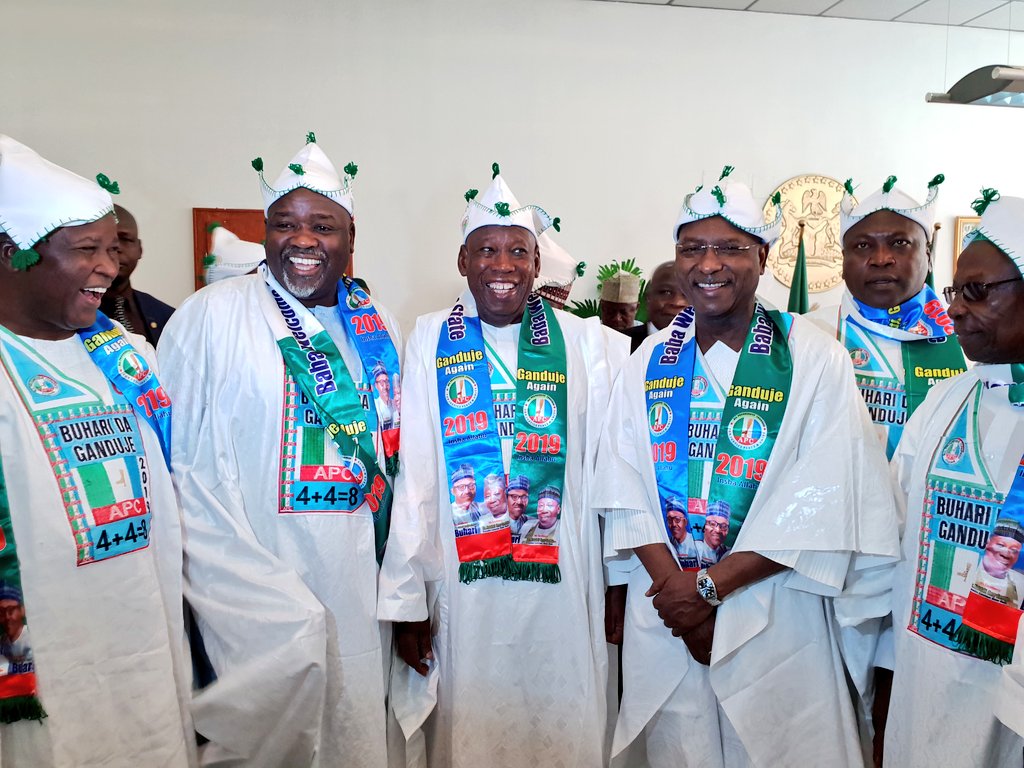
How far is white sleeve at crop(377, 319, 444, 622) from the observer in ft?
8.09

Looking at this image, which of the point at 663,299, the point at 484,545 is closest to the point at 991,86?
the point at 663,299

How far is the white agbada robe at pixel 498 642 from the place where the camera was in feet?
8.38

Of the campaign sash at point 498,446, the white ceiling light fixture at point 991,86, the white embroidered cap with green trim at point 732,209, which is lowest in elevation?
the campaign sash at point 498,446

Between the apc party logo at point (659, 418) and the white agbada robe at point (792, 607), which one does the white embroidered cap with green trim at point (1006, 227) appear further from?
the apc party logo at point (659, 418)

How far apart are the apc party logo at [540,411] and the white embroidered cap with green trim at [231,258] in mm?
2374

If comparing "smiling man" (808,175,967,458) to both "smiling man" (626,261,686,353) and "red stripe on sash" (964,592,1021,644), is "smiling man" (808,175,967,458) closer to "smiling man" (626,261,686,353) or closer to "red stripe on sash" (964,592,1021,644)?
"red stripe on sash" (964,592,1021,644)

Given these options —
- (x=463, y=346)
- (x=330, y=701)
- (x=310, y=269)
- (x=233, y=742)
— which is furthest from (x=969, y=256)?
(x=233, y=742)

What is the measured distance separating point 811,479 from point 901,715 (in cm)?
67

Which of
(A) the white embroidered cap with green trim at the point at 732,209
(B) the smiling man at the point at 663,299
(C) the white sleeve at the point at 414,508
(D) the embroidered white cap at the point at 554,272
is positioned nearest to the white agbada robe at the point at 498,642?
(C) the white sleeve at the point at 414,508

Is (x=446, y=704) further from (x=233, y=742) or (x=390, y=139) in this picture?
(x=390, y=139)

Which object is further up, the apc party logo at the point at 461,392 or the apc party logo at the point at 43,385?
the apc party logo at the point at 43,385

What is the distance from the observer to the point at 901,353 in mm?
2916

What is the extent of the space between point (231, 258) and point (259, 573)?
2702 mm

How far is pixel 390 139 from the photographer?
550 centimetres
